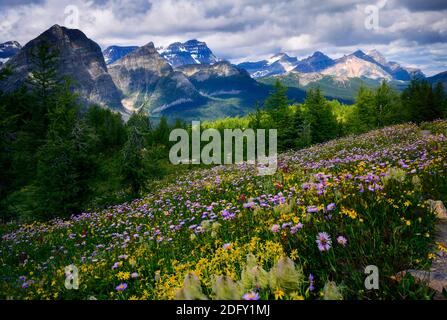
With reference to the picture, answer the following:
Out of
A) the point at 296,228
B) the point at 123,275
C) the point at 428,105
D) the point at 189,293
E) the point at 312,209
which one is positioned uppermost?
the point at 428,105

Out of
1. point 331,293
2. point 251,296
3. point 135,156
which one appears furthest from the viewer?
point 135,156

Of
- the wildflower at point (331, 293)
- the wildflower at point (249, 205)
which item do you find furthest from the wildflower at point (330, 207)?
the wildflower at point (331, 293)

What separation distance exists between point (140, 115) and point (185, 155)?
1481 inches

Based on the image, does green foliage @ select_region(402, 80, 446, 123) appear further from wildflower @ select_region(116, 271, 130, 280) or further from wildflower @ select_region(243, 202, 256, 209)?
wildflower @ select_region(116, 271, 130, 280)

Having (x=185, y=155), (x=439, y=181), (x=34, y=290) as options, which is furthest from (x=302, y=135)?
(x=34, y=290)

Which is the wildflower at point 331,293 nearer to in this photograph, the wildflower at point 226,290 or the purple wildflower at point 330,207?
the wildflower at point 226,290

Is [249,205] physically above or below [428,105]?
below

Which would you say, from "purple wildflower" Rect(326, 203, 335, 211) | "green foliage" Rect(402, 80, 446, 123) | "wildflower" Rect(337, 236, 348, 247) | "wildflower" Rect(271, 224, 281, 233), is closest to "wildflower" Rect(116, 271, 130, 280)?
"wildflower" Rect(271, 224, 281, 233)

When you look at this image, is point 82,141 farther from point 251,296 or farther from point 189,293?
point 251,296

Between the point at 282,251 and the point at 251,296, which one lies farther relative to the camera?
the point at 282,251

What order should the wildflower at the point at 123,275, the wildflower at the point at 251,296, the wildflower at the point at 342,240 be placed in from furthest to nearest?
the wildflower at the point at 123,275 → the wildflower at the point at 342,240 → the wildflower at the point at 251,296

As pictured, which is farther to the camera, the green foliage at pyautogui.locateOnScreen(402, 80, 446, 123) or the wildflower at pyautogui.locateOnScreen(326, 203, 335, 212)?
the green foliage at pyautogui.locateOnScreen(402, 80, 446, 123)

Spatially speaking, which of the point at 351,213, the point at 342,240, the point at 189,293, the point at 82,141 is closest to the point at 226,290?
the point at 189,293

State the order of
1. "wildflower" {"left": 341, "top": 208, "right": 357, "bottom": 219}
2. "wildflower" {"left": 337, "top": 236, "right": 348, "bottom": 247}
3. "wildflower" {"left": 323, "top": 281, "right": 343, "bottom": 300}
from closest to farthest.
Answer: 1. "wildflower" {"left": 323, "top": 281, "right": 343, "bottom": 300}
2. "wildflower" {"left": 337, "top": 236, "right": 348, "bottom": 247}
3. "wildflower" {"left": 341, "top": 208, "right": 357, "bottom": 219}
